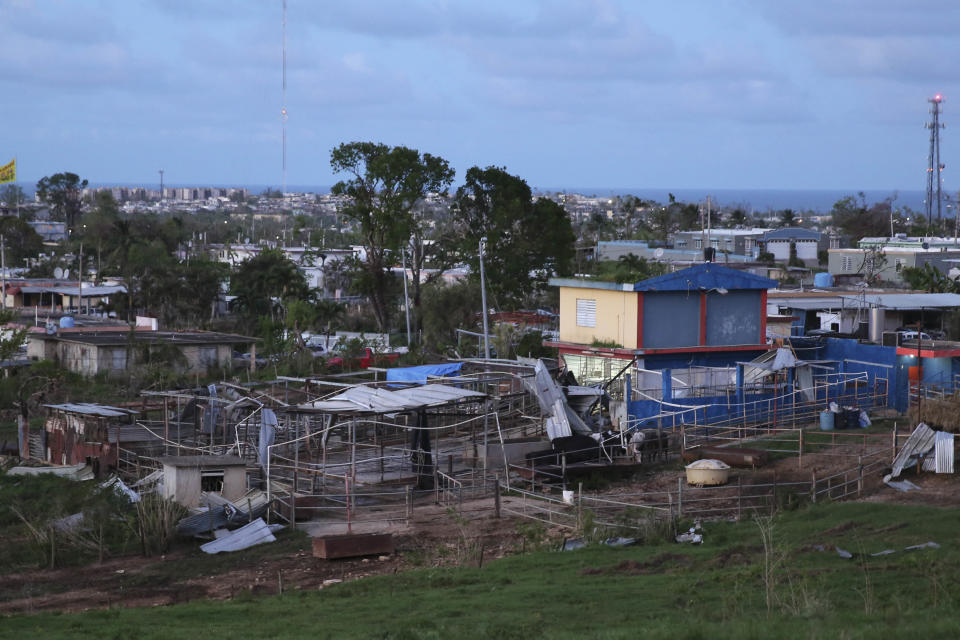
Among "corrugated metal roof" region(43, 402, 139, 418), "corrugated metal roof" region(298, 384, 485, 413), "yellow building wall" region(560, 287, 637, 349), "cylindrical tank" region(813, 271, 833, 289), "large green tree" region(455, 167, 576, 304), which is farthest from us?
"cylindrical tank" region(813, 271, 833, 289)

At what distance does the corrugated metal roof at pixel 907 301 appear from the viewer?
4541 cm

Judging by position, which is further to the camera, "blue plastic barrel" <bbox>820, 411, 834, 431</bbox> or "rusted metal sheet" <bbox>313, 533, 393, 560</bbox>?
"blue plastic barrel" <bbox>820, 411, 834, 431</bbox>

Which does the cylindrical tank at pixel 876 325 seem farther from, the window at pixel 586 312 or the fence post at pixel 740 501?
the fence post at pixel 740 501

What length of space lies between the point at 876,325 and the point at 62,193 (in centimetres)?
11626

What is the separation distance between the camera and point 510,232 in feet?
173

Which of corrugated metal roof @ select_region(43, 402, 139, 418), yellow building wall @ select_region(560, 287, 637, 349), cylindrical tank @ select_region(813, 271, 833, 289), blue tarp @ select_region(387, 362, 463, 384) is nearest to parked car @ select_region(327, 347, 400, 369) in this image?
yellow building wall @ select_region(560, 287, 637, 349)

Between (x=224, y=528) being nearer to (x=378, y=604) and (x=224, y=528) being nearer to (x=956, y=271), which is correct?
(x=378, y=604)

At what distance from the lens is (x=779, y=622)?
1344cm

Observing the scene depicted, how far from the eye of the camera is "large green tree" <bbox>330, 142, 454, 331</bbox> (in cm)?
5331

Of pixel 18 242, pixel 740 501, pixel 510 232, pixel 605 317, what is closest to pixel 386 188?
pixel 510 232

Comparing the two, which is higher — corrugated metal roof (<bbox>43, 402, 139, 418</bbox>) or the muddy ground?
corrugated metal roof (<bbox>43, 402, 139, 418</bbox>)

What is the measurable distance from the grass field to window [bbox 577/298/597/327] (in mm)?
16007

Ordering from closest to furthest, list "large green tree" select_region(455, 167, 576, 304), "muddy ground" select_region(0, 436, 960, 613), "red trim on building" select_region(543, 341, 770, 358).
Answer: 1. "muddy ground" select_region(0, 436, 960, 613)
2. "red trim on building" select_region(543, 341, 770, 358)
3. "large green tree" select_region(455, 167, 576, 304)

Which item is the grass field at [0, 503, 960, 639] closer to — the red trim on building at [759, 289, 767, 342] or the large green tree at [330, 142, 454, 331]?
the red trim on building at [759, 289, 767, 342]
